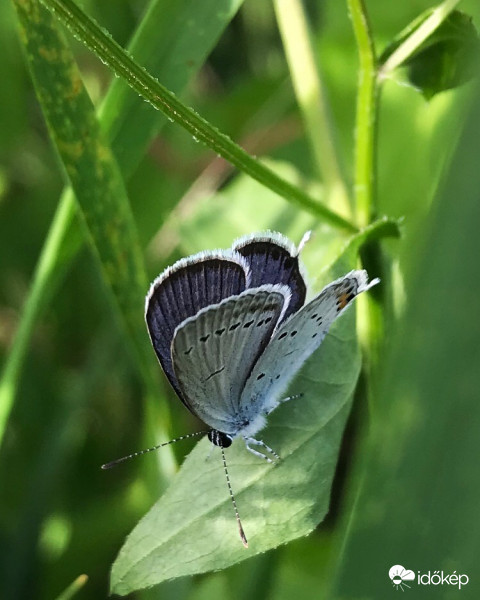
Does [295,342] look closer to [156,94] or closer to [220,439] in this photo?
[220,439]

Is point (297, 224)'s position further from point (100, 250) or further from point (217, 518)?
point (217, 518)

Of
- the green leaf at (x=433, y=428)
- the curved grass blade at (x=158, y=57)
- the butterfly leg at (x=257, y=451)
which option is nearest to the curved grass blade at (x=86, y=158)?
the curved grass blade at (x=158, y=57)

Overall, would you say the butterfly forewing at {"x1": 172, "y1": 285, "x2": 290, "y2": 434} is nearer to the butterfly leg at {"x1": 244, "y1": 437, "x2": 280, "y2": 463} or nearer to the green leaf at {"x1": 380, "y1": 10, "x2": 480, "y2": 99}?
the butterfly leg at {"x1": 244, "y1": 437, "x2": 280, "y2": 463}

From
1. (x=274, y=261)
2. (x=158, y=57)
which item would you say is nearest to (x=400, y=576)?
(x=274, y=261)

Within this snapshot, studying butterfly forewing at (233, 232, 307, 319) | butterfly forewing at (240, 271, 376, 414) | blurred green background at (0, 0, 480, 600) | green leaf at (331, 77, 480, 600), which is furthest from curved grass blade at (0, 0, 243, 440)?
green leaf at (331, 77, 480, 600)

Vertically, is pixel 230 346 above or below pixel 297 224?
below

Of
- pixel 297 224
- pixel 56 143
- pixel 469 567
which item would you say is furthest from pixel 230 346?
pixel 469 567
